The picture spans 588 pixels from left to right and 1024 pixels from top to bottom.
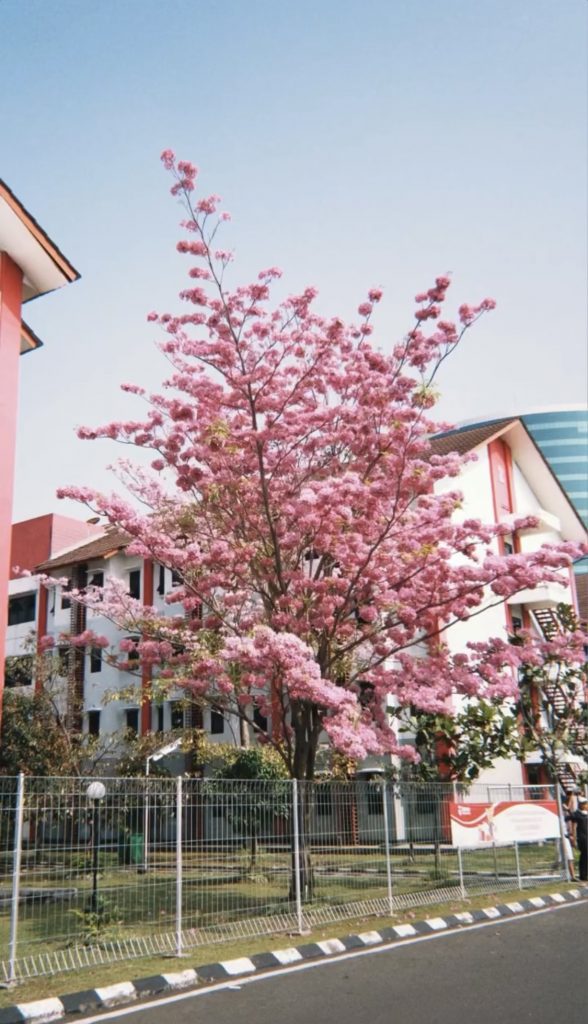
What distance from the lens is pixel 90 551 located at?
38.7m

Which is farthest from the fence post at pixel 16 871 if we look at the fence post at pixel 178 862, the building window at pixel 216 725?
the building window at pixel 216 725

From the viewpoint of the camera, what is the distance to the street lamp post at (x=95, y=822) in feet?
30.0

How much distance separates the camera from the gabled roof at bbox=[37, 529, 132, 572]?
36.9 metres

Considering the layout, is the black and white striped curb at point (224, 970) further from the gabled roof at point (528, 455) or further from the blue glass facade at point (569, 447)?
the blue glass facade at point (569, 447)

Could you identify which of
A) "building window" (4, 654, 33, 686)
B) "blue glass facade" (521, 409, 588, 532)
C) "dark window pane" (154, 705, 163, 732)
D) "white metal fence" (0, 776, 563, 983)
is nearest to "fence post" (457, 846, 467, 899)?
"white metal fence" (0, 776, 563, 983)

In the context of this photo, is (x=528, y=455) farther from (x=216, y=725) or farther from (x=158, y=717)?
(x=158, y=717)

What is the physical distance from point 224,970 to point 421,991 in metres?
2.14

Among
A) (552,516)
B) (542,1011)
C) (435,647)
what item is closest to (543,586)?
(552,516)

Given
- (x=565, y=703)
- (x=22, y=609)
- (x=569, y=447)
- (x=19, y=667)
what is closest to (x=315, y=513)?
(x=565, y=703)

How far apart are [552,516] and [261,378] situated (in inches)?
920

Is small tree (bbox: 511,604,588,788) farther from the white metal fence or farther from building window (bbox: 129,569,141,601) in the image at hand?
building window (bbox: 129,569,141,601)

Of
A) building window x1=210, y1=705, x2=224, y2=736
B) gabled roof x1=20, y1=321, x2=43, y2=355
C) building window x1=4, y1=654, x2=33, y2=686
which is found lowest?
building window x1=210, y1=705, x2=224, y2=736

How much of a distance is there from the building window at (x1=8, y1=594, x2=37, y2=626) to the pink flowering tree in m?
25.9

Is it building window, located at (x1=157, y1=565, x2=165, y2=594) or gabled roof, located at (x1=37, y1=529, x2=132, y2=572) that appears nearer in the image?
building window, located at (x1=157, y1=565, x2=165, y2=594)
